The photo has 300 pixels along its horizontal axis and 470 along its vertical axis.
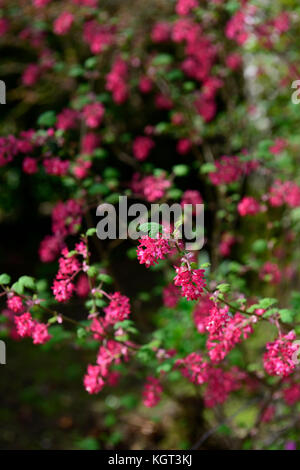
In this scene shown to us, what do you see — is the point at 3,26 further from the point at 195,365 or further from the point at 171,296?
the point at 195,365

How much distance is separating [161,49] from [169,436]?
3.63 meters

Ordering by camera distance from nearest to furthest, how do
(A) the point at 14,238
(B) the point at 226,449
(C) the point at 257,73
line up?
(B) the point at 226,449, (C) the point at 257,73, (A) the point at 14,238

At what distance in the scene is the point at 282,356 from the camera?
70.8 inches

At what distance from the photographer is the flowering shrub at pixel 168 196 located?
204cm

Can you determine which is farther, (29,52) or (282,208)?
(29,52)

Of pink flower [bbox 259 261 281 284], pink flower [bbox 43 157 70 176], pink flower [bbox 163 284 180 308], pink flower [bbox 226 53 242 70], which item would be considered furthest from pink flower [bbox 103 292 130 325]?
pink flower [bbox 226 53 242 70]

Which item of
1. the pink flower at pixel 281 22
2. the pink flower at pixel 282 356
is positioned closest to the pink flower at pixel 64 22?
the pink flower at pixel 281 22

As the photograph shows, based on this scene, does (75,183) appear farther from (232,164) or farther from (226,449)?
(226,449)

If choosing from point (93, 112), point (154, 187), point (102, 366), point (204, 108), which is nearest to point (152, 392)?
point (102, 366)

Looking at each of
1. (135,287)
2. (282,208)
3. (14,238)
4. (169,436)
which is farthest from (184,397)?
(14,238)

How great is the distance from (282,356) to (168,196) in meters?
1.17

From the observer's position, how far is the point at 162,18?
4.30 meters

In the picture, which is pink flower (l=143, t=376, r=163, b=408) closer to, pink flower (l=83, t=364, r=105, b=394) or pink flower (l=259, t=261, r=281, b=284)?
pink flower (l=83, t=364, r=105, b=394)

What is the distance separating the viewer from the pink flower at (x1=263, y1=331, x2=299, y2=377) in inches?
69.4
